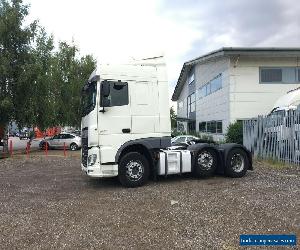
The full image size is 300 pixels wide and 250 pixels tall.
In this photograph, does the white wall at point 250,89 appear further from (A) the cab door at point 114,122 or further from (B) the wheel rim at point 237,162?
(A) the cab door at point 114,122

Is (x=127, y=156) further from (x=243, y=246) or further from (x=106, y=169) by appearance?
(x=243, y=246)

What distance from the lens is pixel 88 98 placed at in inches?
451

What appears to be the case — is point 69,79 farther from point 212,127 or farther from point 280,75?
point 280,75

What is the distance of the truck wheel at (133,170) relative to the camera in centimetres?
1110

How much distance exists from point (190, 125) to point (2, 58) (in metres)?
26.6

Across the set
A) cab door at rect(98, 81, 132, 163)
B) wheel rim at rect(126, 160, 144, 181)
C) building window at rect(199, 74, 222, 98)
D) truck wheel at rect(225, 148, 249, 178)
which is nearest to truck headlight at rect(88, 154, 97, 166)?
cab door at rect(98, 81, 132, 163)

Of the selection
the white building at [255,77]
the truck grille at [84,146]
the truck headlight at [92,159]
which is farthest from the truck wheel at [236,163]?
the white building at [255,77]

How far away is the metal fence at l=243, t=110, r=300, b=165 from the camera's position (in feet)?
50.3

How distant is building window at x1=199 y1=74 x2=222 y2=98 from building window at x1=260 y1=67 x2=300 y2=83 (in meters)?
3.51

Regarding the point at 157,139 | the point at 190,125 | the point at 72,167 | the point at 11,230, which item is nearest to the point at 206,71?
the point at 190,125

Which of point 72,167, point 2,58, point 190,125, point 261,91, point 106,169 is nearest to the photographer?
point 106,169

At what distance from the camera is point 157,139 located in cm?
1146

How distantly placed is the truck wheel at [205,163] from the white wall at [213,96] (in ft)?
47.6

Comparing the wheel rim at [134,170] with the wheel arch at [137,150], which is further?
the wheel rim at [134,170]
